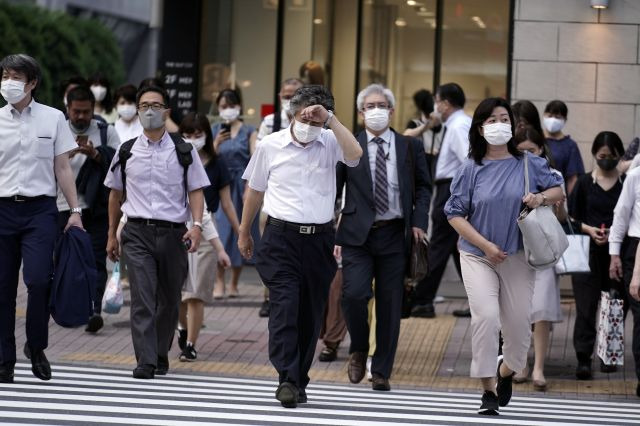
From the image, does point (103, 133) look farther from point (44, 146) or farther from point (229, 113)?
point (44, 146)

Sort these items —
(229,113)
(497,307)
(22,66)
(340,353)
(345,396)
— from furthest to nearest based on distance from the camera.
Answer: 1. (229,113)
2. (340,353)
3. (345,396)
4. (22,66)
5. (497,307)

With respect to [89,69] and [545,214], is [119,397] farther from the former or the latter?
[89,69]

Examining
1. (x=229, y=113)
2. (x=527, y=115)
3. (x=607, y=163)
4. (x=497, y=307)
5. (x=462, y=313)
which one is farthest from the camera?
(x=229, y=113)

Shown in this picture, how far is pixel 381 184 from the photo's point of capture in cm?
1099

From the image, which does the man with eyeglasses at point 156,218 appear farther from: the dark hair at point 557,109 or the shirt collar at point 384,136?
the dark hair at point 557,109

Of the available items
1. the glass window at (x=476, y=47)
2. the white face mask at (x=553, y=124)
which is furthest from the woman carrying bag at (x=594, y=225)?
the glass window at (x=476, y=47)

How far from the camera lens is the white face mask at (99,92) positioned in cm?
1585

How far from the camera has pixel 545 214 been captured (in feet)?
31.1

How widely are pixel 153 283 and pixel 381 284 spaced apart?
63.6 inches

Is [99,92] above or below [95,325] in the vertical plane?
above

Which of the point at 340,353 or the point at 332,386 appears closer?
the point at 332,386

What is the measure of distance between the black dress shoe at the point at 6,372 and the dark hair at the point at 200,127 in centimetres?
331

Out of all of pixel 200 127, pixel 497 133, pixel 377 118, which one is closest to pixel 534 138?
pixel 377 118

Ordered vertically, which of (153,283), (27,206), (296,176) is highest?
(296,176)
